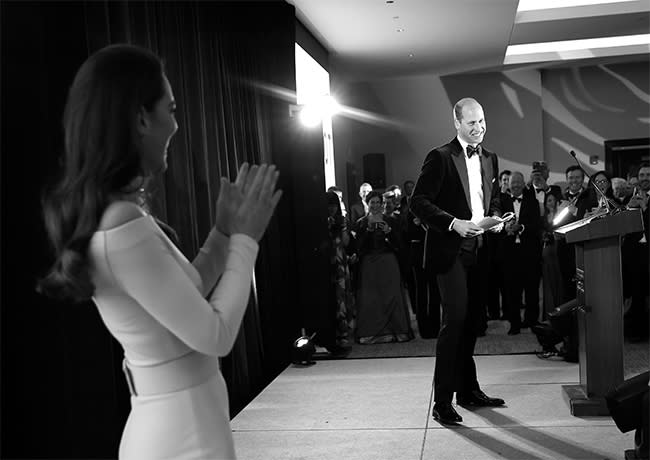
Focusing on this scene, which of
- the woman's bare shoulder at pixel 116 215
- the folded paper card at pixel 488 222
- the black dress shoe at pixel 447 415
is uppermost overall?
the woman's bare shoulder at pixel 116 215

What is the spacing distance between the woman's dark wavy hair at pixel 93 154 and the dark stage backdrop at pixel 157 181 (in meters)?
1.37

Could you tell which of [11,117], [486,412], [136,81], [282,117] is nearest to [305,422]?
[486,412]

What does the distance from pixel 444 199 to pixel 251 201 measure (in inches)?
121

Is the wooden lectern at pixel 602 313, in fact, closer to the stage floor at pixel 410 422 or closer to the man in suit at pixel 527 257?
the stage floor at pixel 410 422

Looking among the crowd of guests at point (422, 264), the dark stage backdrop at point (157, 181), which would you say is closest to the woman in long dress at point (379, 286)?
the crowd of guests at point (422, 264)

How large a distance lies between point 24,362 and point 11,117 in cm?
78

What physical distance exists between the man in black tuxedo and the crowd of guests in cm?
246

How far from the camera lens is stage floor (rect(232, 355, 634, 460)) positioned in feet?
12.1

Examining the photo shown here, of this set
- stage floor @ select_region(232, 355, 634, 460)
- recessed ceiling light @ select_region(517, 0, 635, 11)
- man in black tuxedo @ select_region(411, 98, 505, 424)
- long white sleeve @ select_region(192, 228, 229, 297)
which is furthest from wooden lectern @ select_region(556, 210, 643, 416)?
recessed ceiling light @ select_region(517, 0, 635, 11)

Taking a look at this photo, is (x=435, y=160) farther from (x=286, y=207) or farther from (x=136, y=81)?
(x=136, y=81)

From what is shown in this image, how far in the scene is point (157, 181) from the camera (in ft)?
12.3

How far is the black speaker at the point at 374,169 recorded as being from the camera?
13070 millimetres

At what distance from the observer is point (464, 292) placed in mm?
4102

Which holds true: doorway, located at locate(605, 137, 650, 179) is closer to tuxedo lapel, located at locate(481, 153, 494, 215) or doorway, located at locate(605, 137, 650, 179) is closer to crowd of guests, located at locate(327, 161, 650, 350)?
crowd of guests, located at locate(327, 161, 650, 350)
